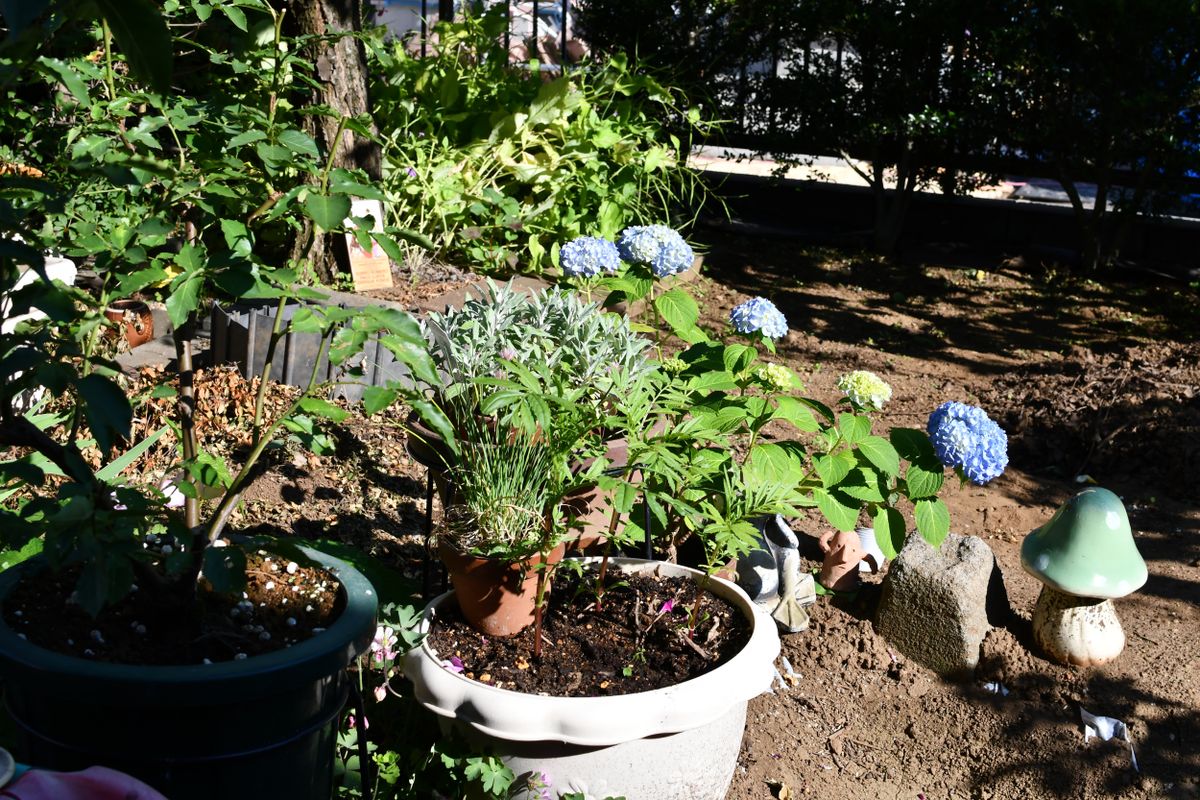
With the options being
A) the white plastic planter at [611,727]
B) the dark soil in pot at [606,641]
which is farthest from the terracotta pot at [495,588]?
the white plastic planter at [611,727]

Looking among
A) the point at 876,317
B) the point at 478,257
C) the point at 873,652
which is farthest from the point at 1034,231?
the point at 873,652

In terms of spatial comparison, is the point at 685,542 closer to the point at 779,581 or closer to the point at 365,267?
the point at 779,581

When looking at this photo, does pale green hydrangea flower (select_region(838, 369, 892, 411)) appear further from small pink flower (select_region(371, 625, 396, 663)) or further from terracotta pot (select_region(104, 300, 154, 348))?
terracotta pot (select_region(104, 300, 154, 348))

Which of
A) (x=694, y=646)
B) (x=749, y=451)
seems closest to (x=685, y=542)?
(x=749, y=451)

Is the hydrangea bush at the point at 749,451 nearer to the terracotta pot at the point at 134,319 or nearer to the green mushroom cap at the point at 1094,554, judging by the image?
the green mushroom cap at the point at 1094,554

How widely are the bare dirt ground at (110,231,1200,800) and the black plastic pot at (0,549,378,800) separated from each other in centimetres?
82

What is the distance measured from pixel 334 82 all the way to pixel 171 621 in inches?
139

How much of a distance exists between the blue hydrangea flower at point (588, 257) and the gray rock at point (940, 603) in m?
1.10

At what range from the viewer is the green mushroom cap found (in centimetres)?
288

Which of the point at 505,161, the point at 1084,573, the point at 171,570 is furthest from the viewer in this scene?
the point at 505,161

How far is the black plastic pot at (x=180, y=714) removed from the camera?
5.48ft

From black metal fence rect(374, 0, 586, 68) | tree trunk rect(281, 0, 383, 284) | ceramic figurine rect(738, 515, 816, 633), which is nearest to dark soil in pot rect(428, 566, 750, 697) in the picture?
ceramic figurine rect(738, 515, 816, 633)

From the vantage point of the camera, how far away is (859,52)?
762 cm

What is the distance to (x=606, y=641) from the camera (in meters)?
2.42
